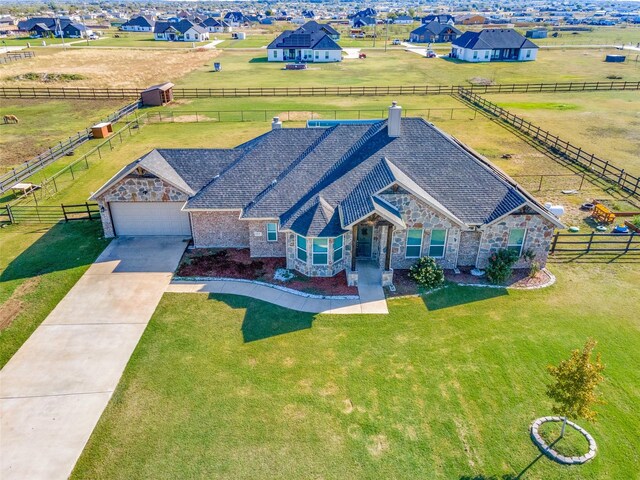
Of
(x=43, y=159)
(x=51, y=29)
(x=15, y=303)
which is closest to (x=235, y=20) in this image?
(x=51, y=29)

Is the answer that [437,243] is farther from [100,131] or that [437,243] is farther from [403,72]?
[403,72]

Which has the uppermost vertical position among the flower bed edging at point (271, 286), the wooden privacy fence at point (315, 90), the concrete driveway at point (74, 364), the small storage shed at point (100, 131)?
the wooden privacy fence at point (315, 90)

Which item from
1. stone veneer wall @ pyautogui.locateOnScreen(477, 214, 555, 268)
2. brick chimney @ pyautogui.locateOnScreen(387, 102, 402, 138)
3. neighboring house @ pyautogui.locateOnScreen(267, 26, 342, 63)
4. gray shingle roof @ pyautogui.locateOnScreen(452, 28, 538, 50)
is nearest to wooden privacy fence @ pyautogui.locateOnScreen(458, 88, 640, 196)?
stone veneer wall @ pyautogui.locateOnScreen(477, 214, 555, 268)

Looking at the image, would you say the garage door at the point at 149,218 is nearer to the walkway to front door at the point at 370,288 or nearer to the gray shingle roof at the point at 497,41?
the walkway to front door at the point at 370,288

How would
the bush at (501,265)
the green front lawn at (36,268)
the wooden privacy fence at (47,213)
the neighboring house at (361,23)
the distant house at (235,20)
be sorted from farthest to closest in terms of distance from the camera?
the distant house at (235,20)
the neighboring house at (361,23)
the wooden privacy fence at (47,213)
the bush at (501,265)
the green front lawn at (36,268)

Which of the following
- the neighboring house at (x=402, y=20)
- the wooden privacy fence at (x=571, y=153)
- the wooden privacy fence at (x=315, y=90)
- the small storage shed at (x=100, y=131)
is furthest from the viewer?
the neighboring house at (x=402, y=20)

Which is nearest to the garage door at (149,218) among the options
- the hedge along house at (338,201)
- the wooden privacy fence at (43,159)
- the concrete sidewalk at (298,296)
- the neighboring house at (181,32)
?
the hedge along house at (338,201)
